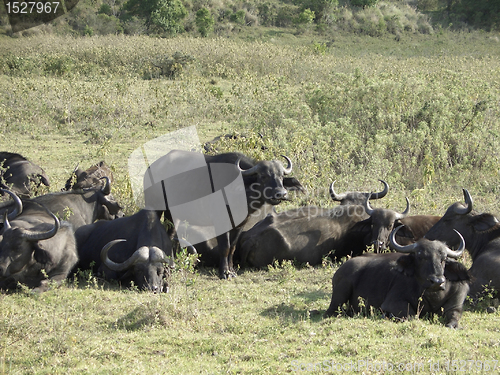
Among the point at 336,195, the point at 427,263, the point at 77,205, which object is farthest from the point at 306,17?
the point at 427,263

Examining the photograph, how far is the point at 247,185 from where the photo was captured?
9070 millimetres

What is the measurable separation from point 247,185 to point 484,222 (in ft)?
11.4

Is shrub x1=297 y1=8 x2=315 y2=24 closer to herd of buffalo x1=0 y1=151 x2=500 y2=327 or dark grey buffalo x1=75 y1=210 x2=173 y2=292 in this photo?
herd of buffalo x1=0 y1=151 x2=500 y2=327

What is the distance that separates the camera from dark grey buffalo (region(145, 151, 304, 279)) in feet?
28.9

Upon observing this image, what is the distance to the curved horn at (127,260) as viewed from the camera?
25.0 ft

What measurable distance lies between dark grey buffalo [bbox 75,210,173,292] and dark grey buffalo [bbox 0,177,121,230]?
1.45 feet

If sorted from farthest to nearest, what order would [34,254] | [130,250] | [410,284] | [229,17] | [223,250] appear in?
[229,17] → [223,250] → [130,250] → [34,254] → [410,284]

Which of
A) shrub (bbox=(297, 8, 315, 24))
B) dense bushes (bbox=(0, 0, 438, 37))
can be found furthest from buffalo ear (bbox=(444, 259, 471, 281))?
shrub (bbox=(297, 8, 315, 24))

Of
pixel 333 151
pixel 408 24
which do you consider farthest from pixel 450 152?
pixel 408 24

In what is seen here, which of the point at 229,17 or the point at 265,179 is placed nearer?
the point at 265,179

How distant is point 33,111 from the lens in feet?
57.4

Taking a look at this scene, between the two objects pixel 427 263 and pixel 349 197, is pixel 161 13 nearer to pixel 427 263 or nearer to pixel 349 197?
pixel 349 197

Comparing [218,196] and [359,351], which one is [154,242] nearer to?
[218,196]

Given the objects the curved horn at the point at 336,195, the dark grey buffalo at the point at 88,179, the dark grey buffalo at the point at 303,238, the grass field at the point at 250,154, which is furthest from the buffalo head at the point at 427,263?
the dark grey buffalo at the point at 88,179
